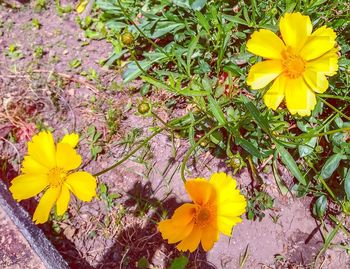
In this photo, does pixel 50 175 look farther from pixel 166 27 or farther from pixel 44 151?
pixel 166 27

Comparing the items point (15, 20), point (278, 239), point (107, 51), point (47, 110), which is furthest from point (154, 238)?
point (15, 20)

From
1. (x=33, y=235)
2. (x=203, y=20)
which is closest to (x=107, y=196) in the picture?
(x=33, y=235)

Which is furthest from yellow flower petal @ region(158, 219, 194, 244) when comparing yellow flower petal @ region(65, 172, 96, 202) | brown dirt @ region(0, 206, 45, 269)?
brown dirt @ region(0, 206, 45, 269)

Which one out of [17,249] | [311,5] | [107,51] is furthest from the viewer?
[107,51]

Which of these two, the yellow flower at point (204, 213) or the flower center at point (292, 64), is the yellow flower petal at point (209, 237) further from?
the flower center at point (292, 64)

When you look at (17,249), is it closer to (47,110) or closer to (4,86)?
(47,110)

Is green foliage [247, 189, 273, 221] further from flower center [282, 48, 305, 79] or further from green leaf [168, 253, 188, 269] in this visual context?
flower center [282, 48, 305, 79]

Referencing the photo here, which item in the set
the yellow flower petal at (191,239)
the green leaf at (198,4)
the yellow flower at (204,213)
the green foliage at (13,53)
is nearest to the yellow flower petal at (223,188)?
the yellow flower at (204,213)
